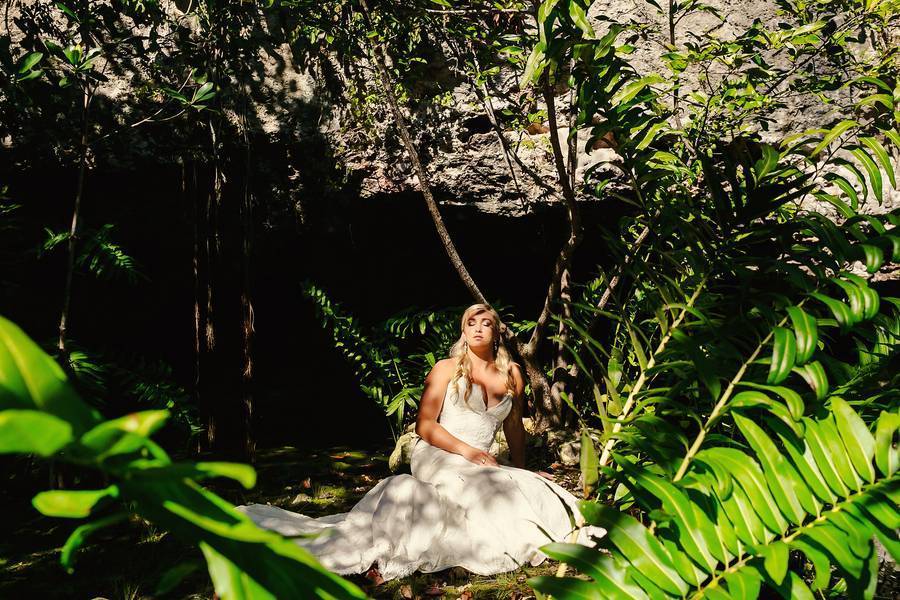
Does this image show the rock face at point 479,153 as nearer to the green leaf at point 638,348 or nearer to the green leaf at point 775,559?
the green leaf at point 638,348

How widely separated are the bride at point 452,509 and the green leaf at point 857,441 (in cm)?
163

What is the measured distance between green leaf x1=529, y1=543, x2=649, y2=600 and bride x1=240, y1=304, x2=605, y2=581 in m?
1.60

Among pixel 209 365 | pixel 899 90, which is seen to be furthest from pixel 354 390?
pixel 899 90

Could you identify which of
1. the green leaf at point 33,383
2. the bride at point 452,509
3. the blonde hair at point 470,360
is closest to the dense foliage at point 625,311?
the green leaf at point 33,383

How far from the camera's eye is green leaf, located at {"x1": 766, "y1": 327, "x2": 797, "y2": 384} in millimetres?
1234

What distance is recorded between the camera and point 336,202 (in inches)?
203

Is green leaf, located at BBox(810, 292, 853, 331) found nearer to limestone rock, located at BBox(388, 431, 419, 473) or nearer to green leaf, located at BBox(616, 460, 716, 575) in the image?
green leaf, located at BBox(616, 460, 716, 575)

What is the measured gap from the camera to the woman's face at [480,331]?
3988 millimetres

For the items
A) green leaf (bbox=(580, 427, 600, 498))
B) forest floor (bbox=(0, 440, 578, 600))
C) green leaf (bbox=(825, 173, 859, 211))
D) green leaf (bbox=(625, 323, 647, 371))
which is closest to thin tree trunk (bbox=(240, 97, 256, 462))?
forest floor (bbox=(0, 440, 578, 600))

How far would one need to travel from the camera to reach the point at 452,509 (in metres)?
3.32

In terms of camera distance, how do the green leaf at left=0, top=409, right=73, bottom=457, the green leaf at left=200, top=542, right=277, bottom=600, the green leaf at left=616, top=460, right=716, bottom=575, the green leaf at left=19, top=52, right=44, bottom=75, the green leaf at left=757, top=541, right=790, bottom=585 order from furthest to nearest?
the green leaf at left=19, top=52, right=44, bottom=75, the green leaf at left=616, top=460, right=716, bottom=575, the green leaf at left=757, top=541, right=790, bottom=585, the green leaf at left=200, top=542, right=277, bottom=600, the green leaf at left=0, top=409, right=73, bottom=457

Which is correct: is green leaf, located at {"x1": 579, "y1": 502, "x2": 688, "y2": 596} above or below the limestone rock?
above

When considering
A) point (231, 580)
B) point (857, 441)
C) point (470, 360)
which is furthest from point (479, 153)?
point (231, 580)

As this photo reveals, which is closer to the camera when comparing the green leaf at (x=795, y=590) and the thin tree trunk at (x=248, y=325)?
the green leaf at (x=795, y=590)
